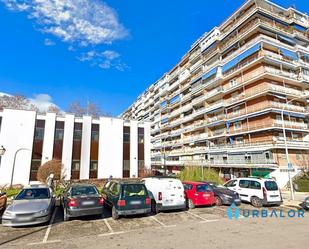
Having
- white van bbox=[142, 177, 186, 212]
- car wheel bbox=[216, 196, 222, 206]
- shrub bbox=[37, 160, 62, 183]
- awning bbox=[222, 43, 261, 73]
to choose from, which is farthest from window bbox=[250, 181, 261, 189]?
awning bbox=[222, 43, 261, 73]

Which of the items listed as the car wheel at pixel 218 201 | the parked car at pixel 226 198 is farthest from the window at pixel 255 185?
the car wheel at pixel 218 201

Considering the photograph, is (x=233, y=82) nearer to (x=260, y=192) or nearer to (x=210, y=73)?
(x=210, y=73)

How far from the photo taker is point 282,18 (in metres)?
33.4

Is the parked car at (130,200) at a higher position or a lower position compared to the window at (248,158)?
lower

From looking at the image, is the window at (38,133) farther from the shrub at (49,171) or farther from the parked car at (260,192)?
the parked car at (260,192)

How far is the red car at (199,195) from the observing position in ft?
40.9

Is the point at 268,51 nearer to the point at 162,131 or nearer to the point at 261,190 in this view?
the point at 261,190

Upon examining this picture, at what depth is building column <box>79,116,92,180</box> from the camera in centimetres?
2809

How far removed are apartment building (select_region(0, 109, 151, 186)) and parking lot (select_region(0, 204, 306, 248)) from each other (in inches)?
682

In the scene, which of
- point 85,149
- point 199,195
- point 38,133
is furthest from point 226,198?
point 38,133

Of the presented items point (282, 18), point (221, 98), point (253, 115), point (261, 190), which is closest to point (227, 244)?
point (261, 190)

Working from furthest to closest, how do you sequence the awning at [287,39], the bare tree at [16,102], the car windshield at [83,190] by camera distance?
the bare tree at [16,102], the awning at [287,39], the car windshield at [83,190]

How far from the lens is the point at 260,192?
13.1 m

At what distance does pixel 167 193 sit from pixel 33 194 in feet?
22.3
